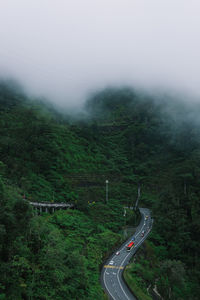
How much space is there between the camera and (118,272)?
106 feet


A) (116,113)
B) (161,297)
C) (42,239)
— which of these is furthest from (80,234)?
(116,113)

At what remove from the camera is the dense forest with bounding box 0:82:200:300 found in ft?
68.6

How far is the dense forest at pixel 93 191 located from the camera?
68.6ft

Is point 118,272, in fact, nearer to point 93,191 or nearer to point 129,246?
point 129,246

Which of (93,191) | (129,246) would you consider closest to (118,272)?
(129,246)

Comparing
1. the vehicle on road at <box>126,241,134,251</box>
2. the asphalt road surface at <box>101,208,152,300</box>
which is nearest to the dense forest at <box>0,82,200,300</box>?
the asphalt road surface at <box>101,208,152,300</box>

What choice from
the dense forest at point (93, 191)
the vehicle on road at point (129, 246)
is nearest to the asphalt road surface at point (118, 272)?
the vehicle on road at point (129, 246)

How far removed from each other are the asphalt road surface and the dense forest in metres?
1.11

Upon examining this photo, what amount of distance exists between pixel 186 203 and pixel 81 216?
70.2 ft

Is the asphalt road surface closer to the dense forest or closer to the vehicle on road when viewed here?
the vehicle on road

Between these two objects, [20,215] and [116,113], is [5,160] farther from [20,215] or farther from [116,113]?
[116,113]

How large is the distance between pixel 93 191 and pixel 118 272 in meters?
29.9

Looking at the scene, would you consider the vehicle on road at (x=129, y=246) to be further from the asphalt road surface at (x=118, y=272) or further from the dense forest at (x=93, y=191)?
the dense forest at (x=93, y=191)

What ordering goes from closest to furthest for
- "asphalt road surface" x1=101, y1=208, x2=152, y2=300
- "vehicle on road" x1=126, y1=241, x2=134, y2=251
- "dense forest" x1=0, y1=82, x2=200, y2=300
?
"dense forest" x1=0, y1=82, x2=200, y2=300, "asphalt road surface" x1=101, y1=208, x2=152, y2=300, "vehicle on road" x1=126, y1=241, x2=134, y2=251
